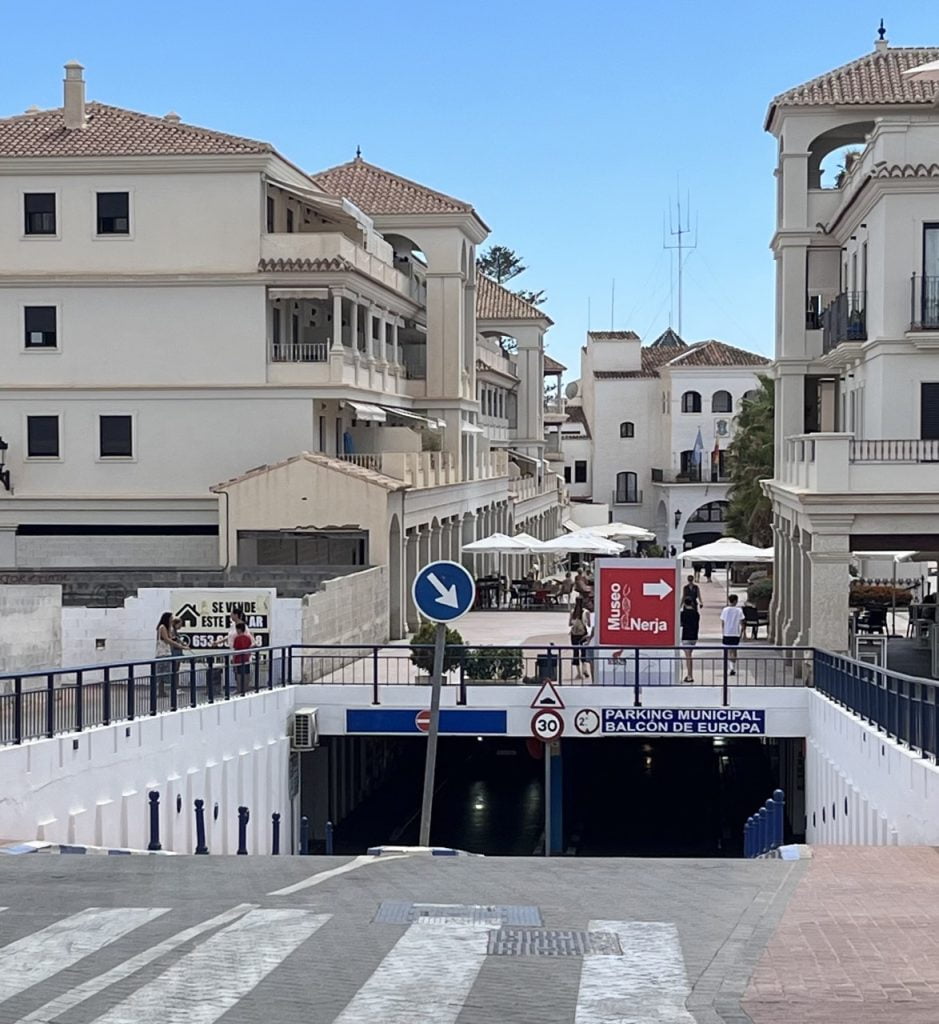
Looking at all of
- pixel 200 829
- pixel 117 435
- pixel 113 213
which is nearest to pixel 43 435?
pixel 117 435

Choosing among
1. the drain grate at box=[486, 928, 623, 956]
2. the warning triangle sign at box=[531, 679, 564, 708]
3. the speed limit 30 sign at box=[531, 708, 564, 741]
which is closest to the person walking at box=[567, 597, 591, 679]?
the speed limit 30 sign at box=[531, 708, 564, 741]

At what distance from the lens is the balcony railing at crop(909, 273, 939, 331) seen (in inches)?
1375

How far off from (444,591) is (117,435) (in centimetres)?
2895

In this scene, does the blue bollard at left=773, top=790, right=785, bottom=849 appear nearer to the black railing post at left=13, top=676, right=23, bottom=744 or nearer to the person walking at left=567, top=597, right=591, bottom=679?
the person walking at left=567, top=597, right=591, bottom=679

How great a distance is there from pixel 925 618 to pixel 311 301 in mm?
20242

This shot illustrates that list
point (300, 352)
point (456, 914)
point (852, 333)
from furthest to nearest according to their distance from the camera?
point (300, 352) → point (852, 333) → point (456, 914)

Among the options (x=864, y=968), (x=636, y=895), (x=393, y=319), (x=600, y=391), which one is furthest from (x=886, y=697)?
(x=600, y=391)

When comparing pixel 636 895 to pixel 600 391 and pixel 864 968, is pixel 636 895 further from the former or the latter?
pixel 600 391

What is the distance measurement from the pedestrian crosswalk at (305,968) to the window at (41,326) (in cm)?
3368

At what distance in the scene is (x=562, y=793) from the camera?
96.8ft

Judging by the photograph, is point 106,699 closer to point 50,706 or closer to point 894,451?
point 50,706

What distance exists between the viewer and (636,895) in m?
13.3

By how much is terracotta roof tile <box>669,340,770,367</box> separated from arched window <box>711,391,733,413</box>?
154 centimetres

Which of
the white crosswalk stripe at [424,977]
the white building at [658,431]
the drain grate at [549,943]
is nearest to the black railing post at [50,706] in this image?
the white crosswalk stripe at [424,977]
